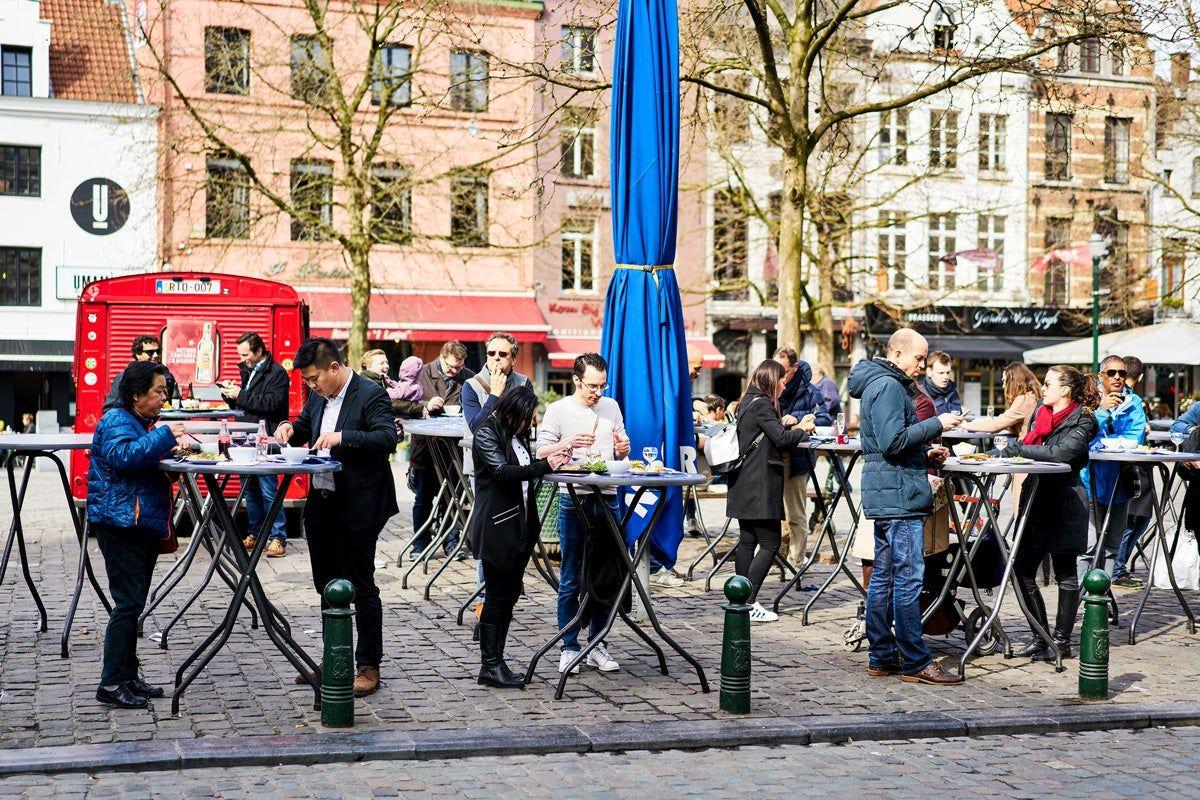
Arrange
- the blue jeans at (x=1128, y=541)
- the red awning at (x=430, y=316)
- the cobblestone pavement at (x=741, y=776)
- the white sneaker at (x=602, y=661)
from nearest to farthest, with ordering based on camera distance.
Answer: the cobblestone pavement at (x=741, y=776), the white sneaker at (x=602, y=661), the blue jeans at (x=1128, y=541), the red awning at (x=430, y=316)

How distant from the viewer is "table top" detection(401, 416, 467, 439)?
9.79 meters

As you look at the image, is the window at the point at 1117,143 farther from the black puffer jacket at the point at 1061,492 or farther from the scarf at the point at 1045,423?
the black puffer jacket at the point at 1061,492

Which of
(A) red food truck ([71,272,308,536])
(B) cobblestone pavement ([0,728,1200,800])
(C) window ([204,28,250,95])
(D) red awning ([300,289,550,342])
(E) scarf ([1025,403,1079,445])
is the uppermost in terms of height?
(C) window ([204,28,250,95])

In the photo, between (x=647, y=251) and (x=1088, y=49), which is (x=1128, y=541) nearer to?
(x=647, y=251)

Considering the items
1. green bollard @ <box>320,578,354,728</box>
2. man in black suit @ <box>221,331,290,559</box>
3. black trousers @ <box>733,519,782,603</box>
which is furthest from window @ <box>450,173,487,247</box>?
green bollard @ <box>320,578,354,728</box>

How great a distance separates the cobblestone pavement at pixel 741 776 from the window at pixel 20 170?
92.8 ft

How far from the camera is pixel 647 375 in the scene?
891cm

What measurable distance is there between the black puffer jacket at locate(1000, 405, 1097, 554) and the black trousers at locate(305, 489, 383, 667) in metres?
3.70

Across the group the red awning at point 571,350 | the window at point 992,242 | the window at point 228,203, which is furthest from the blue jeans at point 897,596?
the window at point 992,242

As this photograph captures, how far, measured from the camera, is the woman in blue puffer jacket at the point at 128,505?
6766mm

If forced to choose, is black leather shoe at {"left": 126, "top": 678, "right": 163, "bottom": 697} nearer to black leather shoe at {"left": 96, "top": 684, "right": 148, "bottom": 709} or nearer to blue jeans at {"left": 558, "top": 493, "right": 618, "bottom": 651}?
black leather shoe at {"left": 96, "top": 684, "right": 148, "bottom": 709}

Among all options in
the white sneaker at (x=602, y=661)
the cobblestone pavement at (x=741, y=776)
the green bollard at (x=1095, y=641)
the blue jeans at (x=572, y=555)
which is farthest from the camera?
the white sneaker at (x=602, y=661)

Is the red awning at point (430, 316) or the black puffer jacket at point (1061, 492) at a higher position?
the red awning at point (430, 316)

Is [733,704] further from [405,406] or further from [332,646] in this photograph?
[405,406]
